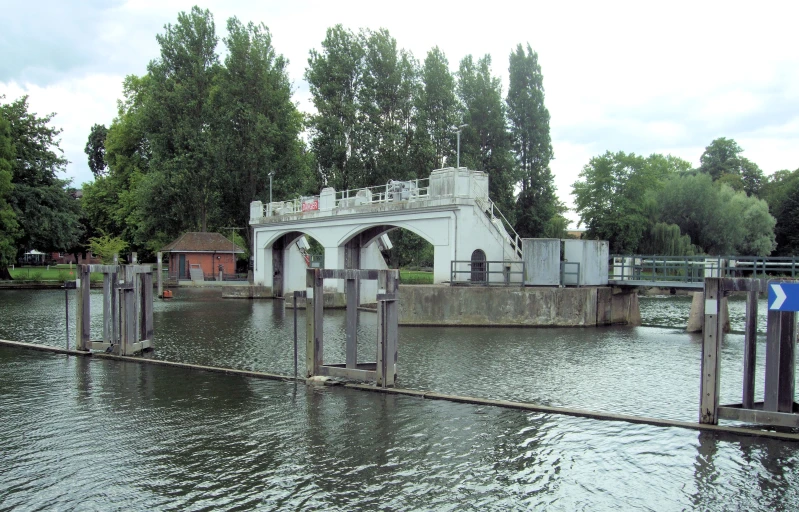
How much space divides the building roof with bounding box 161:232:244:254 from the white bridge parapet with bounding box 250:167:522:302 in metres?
13.3

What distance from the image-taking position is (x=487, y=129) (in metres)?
51.8

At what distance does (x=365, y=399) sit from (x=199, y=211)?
147 ft

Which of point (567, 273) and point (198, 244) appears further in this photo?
point (198, 244)

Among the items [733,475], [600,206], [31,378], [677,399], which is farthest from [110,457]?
[600,206]

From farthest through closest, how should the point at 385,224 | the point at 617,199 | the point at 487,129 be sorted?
the point at 617,199 < the point at 487,129 < the point at 385,224

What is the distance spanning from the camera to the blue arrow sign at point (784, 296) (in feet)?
29.0

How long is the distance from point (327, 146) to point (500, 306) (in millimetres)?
23994

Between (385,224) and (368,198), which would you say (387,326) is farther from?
(368,198)

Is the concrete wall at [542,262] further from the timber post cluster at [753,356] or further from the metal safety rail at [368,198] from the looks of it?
the timber post cluster at [753,356]

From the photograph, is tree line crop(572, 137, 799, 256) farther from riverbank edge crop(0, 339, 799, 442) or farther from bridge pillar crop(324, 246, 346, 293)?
riverbank edge crop(0, 339, 799, 442)

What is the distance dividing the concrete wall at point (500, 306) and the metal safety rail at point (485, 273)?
719mm

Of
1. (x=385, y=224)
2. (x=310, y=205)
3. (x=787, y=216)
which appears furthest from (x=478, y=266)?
(x=787, y=216)

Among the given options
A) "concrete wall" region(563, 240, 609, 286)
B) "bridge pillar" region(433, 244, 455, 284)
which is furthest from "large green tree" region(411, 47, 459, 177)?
"concrete wall" region(563, 240, 609, 286)

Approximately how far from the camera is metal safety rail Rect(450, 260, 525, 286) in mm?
26359
